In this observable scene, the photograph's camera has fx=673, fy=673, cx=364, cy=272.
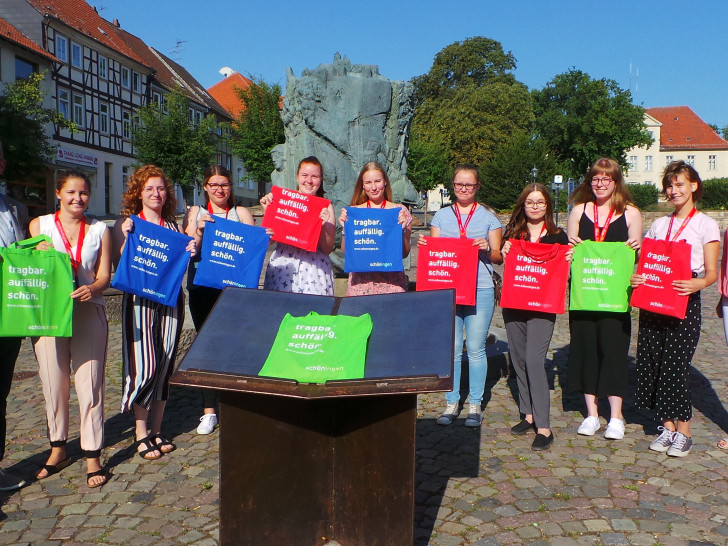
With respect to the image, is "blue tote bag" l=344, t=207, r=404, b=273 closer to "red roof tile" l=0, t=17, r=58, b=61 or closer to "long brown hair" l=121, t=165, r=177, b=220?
"long brown hair" l=121, t=165, r=177, b=220

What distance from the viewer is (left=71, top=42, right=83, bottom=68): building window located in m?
36.0

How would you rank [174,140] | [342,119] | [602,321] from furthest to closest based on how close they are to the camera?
[174,140] → [342,119] → [602,321]

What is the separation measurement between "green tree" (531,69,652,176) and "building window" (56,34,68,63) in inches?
1527

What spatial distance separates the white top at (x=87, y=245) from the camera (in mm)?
4172

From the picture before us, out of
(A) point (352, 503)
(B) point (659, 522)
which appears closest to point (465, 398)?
(B) point (659, 522)

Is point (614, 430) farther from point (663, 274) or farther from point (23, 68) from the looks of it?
point (23, 68)

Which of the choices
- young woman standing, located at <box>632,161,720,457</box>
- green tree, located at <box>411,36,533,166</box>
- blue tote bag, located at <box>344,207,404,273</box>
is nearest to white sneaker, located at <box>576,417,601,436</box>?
young woman standing, located at <box>632,161,720,457</box>

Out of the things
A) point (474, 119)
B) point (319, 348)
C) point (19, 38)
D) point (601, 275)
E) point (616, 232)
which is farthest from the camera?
point (474, 119)

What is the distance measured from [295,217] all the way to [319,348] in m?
1.91

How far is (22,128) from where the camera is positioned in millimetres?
23641

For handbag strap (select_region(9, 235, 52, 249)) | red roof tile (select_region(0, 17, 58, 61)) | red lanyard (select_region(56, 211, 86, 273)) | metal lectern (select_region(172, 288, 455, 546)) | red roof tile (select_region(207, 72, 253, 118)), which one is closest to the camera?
metal lectern (select_region(172, 288, 455, 546))

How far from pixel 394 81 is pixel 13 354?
21.8ft

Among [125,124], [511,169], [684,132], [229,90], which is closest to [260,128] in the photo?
[125,124]

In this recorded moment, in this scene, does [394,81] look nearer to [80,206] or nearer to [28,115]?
[80,206]
